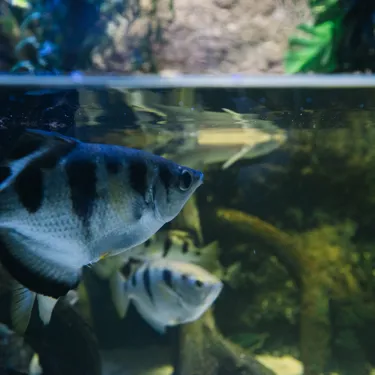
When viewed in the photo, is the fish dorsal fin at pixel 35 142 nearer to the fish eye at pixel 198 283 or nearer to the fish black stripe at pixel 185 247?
the fish eye at pixel 198 283

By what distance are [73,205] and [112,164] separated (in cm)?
27

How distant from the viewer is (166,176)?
2.00m

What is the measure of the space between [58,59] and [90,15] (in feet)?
2.79

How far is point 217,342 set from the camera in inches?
209

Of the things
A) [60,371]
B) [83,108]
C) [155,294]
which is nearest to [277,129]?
[83,108]

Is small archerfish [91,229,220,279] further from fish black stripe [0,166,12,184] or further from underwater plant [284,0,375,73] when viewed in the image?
underwater plant [284,0,375,73]

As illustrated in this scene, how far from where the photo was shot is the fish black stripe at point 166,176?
1.98 m

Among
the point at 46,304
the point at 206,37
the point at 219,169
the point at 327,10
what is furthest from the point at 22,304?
the point at 206,37

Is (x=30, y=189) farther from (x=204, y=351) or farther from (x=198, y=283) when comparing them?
(x=204, y=351)

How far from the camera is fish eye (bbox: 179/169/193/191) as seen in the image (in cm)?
198

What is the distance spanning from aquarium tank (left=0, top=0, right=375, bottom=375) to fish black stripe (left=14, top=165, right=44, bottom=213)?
4.92 feet

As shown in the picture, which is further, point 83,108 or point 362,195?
point 362,195

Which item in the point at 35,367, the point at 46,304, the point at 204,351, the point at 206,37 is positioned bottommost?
the point at 204,351

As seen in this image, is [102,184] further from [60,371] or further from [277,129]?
[277,129]
